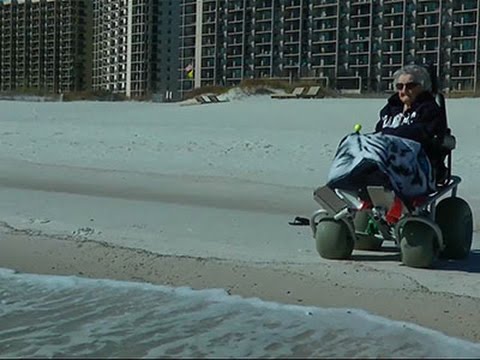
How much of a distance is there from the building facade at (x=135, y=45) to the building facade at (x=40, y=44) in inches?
152

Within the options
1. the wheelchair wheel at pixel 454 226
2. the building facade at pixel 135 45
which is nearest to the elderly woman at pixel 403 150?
the wheelchair wheel at pixel 454 226

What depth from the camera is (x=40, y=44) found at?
124875 mm

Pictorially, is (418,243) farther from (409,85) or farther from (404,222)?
(409,85)

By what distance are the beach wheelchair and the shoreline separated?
283 mm

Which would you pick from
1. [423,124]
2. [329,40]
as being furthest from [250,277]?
[329,40]

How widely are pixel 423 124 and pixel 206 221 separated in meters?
2.83

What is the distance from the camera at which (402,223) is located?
602 centimetres

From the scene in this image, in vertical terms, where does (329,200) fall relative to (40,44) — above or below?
below

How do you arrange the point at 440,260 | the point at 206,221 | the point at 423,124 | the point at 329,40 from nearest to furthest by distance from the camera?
the point at 423,124
the point at 440,260
the point at 206,221
the point at 329,40

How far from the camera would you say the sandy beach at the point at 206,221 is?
18.1 feet

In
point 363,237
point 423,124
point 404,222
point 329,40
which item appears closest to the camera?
point 404,222

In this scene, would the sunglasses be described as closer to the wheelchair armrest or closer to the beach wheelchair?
the beach wheelchair

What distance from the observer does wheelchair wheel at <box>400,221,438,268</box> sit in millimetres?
5996

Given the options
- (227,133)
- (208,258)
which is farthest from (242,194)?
(227,133)
